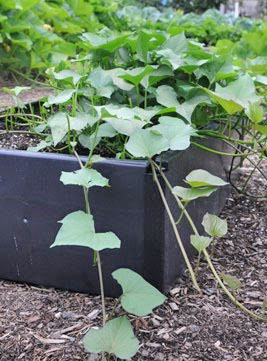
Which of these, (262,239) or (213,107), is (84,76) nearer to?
(213,107)

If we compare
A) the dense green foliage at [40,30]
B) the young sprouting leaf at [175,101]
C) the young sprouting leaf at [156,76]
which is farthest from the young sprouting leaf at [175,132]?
the dense green foliage at [40,30]

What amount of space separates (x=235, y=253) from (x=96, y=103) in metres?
0.56

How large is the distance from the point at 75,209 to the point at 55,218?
0.06m

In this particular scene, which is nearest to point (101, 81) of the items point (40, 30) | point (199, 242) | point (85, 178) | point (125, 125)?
point (125, 125)

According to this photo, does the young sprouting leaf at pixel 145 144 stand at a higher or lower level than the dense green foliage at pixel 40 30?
higher

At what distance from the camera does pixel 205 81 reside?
1449mm

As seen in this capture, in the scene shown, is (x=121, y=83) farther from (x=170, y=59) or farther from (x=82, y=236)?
(x=82, y=236)

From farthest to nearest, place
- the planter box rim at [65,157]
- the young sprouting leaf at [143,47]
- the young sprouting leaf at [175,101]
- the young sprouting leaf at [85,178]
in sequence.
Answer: the young sprouting leaf at [143,47], the young sprouting leaf at [175,101], the planter box rim at [65,157], the young sprouting leaf at [85,178]

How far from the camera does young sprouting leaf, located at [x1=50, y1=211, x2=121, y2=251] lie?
0.90m

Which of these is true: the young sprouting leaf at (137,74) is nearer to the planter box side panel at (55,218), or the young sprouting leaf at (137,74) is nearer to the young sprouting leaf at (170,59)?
the young sprouting leaf at (170,59)

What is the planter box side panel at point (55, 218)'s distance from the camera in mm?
1167

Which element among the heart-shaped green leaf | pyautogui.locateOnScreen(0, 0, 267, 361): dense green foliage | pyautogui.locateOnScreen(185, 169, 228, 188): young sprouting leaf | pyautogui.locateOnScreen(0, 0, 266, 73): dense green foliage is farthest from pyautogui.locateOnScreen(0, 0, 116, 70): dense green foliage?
pyautogui.locateOnScreen(185, 169, 228, 188): young sprouting leaf

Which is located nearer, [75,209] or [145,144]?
[145,144]

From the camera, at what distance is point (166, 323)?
3.72ft
